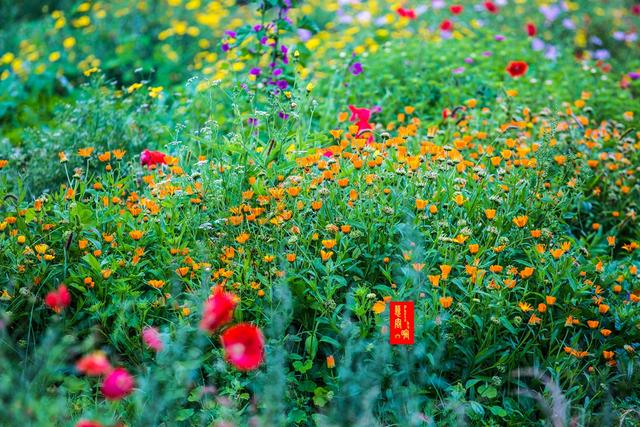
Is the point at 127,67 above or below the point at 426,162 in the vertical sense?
below

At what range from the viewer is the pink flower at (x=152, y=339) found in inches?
84.9

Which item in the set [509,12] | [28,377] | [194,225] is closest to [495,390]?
[194,225]

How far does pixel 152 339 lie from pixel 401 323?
80cm

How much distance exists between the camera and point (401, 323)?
2.29 m

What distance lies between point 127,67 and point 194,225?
3776mm

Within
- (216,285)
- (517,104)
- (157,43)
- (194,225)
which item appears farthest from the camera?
(157,43)

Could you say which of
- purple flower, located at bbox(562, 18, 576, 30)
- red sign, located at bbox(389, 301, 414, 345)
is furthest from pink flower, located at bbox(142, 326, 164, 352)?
purple flower, located at bbox(562, 18, 576, 30)

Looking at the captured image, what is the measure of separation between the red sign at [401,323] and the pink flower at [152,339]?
731 millimetres

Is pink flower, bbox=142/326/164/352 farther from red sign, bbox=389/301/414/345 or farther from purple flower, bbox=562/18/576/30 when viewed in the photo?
purple flower, bbox=562/18/576/30

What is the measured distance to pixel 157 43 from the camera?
264 inches

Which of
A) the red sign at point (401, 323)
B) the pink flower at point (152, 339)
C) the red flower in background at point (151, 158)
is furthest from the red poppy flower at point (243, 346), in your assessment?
the red flower in background at point (151, 158)

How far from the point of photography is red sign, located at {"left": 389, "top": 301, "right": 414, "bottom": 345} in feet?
7.47

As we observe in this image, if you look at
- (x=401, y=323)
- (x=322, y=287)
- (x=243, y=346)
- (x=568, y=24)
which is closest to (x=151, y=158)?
(x=322, y=287)

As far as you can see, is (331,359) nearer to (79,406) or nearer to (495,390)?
(495,390)
